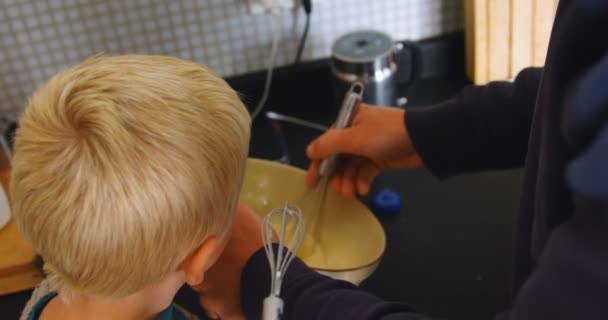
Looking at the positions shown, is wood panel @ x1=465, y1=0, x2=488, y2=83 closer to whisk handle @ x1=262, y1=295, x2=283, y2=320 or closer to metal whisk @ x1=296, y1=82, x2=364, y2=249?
metal whisk @ x1=296, y1=82, x2=364, y2=249

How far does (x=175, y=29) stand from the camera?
0.96 metres

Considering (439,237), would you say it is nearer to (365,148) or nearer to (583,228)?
(365,148)

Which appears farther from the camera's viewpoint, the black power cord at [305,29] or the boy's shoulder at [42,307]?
the black power cord at [305,29]

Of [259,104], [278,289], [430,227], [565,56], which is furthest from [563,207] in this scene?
[259,104]

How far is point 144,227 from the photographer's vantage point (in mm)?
453

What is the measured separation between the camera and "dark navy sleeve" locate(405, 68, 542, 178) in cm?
67

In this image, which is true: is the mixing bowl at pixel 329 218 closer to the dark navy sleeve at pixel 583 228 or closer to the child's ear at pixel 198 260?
the child's ear at pixel 198 260

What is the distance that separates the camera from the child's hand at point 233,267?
0.62m

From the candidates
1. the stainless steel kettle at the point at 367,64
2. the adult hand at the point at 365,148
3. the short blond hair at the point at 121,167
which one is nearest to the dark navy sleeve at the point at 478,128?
the adult hand at the point at 365,148

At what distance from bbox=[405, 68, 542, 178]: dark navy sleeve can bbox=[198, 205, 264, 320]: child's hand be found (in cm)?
21

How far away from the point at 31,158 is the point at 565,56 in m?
0.34

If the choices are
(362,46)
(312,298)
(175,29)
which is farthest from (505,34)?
(312,298)

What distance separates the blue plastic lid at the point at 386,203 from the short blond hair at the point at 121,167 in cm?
38

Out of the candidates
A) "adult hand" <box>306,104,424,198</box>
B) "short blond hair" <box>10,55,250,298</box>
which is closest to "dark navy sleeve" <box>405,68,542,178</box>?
"adult hand" <box>306,104,424,198</box>
